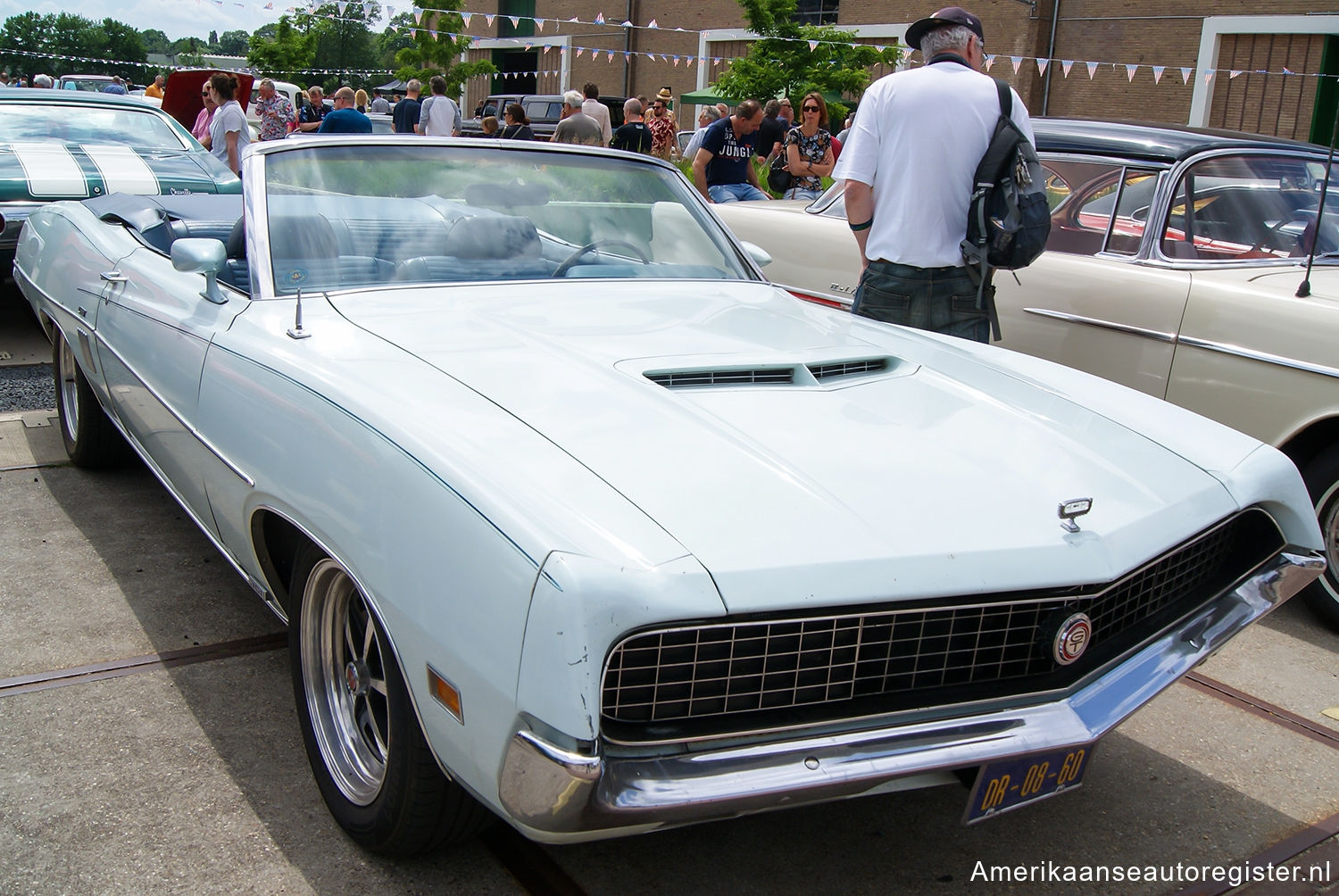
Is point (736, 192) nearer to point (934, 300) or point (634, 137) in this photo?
point (634, 137)

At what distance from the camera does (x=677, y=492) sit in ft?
6.13

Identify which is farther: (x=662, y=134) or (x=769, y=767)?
(x=662, y=134)

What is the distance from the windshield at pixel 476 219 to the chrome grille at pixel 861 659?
1594 millimetres

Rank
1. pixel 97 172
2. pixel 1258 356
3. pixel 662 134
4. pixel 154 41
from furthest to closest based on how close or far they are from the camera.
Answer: pixel 154 41 < pixel 662 134 < pixel 97 172 < pixel 1258 356

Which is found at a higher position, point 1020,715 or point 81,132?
point 81,132

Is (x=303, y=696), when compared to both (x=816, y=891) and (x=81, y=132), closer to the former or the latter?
(x=816, y=891)

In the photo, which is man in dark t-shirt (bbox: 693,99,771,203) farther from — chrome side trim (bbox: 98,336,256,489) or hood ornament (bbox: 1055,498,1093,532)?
hood ornament (bbox: 1055,498,1093,532)

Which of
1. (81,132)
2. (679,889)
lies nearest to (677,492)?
(679,889)

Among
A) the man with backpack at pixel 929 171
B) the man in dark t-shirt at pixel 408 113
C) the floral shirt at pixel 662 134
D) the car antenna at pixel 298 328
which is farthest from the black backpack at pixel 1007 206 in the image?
the man in dark t-shirt at pixel 408 113

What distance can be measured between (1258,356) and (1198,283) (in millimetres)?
378

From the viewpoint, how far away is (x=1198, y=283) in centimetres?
400

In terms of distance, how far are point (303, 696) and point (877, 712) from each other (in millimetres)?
1242

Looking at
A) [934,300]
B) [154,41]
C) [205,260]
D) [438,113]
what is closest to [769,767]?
[205,260]

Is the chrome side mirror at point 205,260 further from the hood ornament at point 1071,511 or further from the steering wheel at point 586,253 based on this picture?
the hood ornament at point 1071,511
